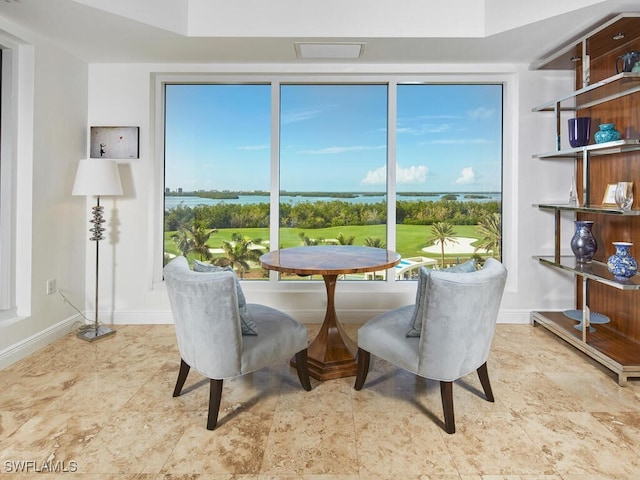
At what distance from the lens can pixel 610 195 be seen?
2.94m

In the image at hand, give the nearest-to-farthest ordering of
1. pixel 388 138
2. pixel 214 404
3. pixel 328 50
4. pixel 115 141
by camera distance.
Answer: pixel 214 404
pixel 328 50
pixel 115 141
pixel 388 138

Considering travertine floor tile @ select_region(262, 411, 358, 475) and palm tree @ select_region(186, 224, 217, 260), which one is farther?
palm tree @ select_region(186, 224, 217, 260)

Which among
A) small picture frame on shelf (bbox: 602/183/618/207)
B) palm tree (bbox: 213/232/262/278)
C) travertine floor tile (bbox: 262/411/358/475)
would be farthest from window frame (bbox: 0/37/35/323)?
small picture frame on shelf (bbox: 602/183/618/207)

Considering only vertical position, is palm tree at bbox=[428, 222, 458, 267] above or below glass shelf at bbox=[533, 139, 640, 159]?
below

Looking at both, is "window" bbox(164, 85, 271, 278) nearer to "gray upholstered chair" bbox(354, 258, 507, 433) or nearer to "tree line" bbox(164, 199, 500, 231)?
"tree line" bbox(164, 199, 500, 231)

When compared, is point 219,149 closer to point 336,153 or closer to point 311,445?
point 336,153

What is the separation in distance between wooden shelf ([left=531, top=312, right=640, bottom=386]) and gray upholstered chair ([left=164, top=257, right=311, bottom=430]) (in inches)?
84.8

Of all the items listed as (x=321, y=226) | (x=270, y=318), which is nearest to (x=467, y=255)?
(x=321, y=226)

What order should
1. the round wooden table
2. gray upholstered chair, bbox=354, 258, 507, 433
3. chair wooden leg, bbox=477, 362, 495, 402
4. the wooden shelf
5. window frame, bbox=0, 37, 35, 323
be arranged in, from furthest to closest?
window frame, bbox=0, 37, 35, 323
the wooden shelf
the round wooden table
chair wooden leg, bbox=477, 362, 495, 402
gray upholstered chair, bbox=354, 258, 507, 433

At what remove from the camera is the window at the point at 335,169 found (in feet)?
12.1

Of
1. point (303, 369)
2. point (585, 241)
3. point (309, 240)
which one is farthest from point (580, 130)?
point (303, 369)

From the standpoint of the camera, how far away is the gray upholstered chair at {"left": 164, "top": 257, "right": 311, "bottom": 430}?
1.77m

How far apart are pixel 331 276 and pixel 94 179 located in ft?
6.94

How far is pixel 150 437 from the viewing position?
71.9 inches
